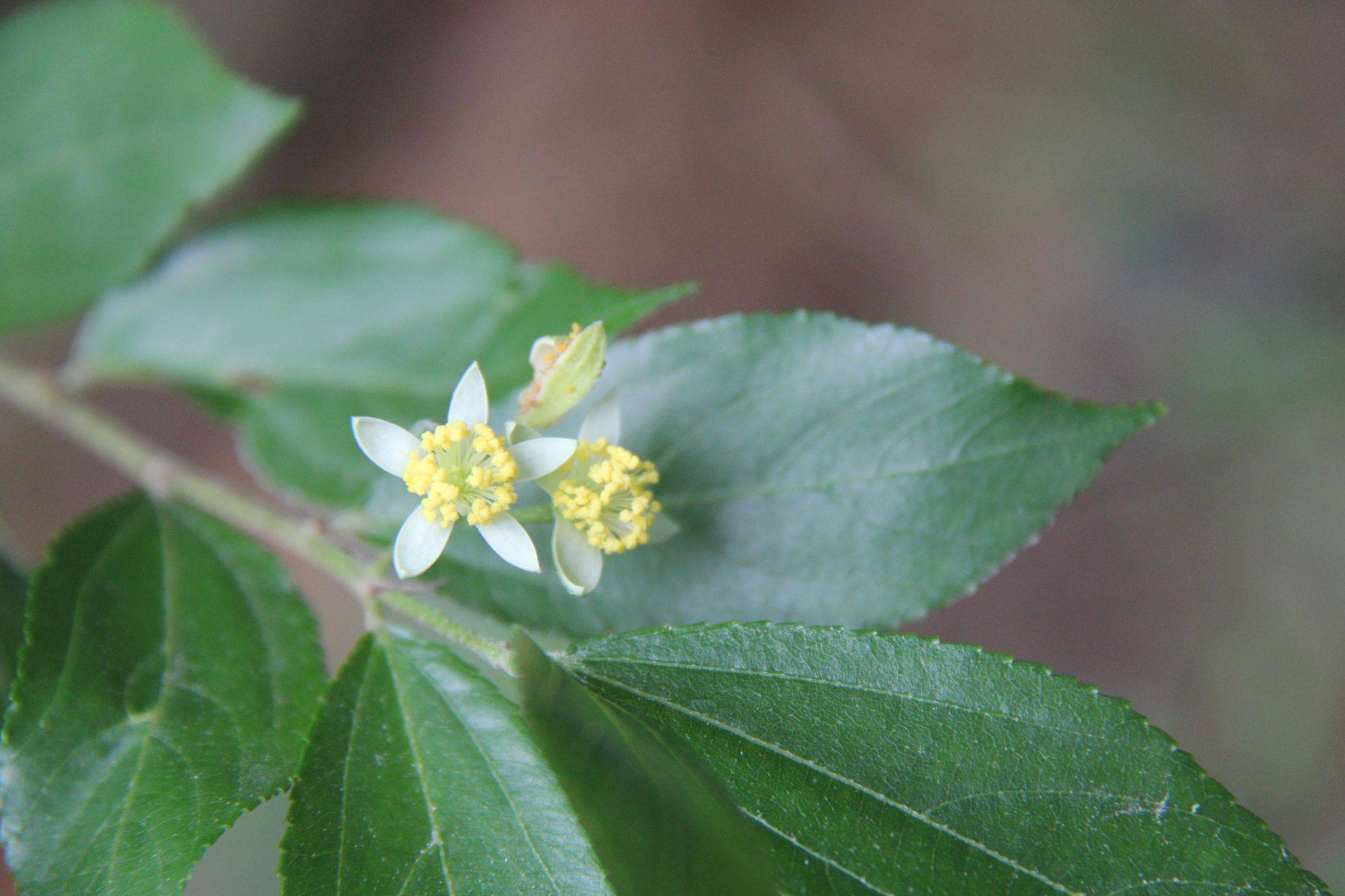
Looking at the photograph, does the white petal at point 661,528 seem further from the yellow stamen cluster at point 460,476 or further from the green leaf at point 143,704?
the green leaf at point 143,704

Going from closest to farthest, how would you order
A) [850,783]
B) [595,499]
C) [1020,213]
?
1. [850,783]
2. [595,499]
3. [1020,213]

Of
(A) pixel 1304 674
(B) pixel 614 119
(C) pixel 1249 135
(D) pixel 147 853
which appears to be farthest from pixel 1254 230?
(D) pixel 147 853

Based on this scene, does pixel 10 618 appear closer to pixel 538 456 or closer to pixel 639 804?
pixel 538 456

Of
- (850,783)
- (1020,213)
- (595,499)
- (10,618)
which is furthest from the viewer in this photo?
(1020,213)

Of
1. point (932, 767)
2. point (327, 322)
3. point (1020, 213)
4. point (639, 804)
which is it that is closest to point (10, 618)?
point (327, 322)

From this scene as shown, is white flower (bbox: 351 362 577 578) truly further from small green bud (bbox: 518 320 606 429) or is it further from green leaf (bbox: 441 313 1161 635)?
green leaf (bbox: 441 313 1161 635)

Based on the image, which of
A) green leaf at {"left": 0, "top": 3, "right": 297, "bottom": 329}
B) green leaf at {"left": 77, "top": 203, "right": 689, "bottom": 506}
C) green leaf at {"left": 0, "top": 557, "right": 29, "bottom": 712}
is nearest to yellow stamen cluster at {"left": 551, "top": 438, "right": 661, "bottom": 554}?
green leaf at {"left": 77, "top": 203, "right": 689, "bottom": 506}
